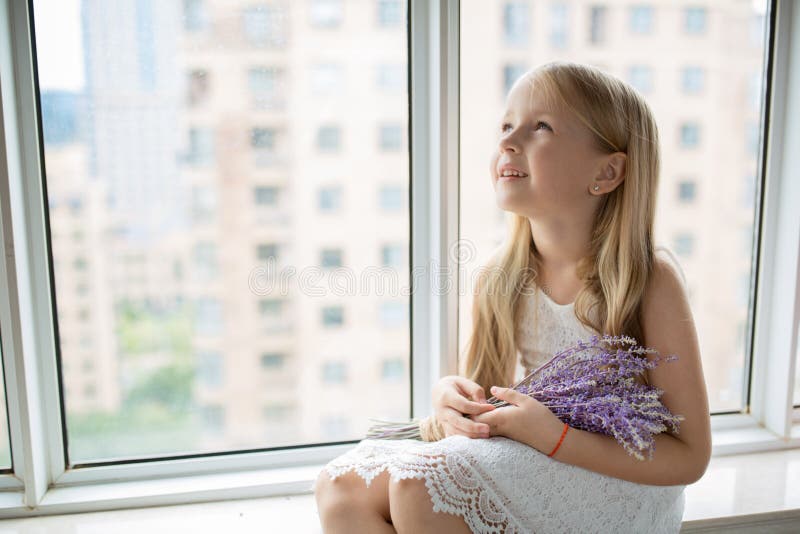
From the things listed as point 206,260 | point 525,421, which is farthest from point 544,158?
point 206,260

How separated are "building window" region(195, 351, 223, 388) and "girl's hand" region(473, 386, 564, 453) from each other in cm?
70

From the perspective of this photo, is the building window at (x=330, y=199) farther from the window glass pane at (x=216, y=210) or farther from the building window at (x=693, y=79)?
the building window at (x=693, y=79)

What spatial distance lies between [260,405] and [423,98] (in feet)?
2.78

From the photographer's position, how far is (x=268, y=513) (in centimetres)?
133

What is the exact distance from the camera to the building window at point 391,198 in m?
1.51

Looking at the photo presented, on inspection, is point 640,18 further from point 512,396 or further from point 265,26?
point 512,396

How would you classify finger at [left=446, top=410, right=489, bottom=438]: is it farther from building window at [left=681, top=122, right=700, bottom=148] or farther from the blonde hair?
building window at [left=681, top=122, right=700, bottom=148]

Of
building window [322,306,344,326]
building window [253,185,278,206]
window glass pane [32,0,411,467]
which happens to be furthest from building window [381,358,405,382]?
building window [253,185,278,206]

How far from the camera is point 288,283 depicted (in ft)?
4.88

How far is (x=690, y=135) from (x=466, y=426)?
1048mm

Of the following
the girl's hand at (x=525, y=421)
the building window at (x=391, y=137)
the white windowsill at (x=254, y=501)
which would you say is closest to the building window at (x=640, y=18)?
the building window at (x=391, y=137)

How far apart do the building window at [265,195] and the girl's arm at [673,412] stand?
812 millimetres

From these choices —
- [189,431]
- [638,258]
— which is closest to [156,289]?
[189,431]

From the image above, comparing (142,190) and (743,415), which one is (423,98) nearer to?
(142,190)
